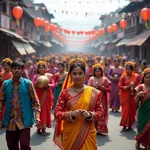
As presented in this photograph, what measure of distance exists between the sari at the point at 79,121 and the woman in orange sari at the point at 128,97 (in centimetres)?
366

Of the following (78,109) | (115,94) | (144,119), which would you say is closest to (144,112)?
(144,119)

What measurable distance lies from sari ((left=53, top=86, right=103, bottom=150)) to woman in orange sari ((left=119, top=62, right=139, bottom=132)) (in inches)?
144

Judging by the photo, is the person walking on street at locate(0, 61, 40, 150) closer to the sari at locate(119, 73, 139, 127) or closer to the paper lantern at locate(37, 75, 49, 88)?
the paper lantern at locate(37, 75, 49, 88)

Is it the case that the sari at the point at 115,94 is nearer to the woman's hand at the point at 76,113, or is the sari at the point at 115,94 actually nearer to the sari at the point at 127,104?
the sari at the point at 127,104

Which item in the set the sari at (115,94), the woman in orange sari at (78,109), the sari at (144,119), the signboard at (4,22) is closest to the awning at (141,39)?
the signboard at (4,22)

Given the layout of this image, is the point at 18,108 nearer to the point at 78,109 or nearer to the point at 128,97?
the point at 78,109

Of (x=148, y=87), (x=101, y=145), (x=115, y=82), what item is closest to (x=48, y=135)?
(x=101, y=145)

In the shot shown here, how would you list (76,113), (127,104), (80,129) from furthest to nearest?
(127,104) < (80,129) < (76,113)

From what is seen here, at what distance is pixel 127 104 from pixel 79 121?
3888 millimetres

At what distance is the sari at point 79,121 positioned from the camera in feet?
10.8

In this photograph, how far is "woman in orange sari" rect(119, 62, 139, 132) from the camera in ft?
22.7

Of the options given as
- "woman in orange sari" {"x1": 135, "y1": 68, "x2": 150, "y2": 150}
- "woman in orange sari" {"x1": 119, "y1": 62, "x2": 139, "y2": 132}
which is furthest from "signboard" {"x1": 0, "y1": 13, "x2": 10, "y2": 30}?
"woman in orange sari" {"x1": 135, "y1": 68, "x2": 150, "y2": 150}

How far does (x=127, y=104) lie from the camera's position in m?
7.01

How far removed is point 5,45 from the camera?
67.1 ft
